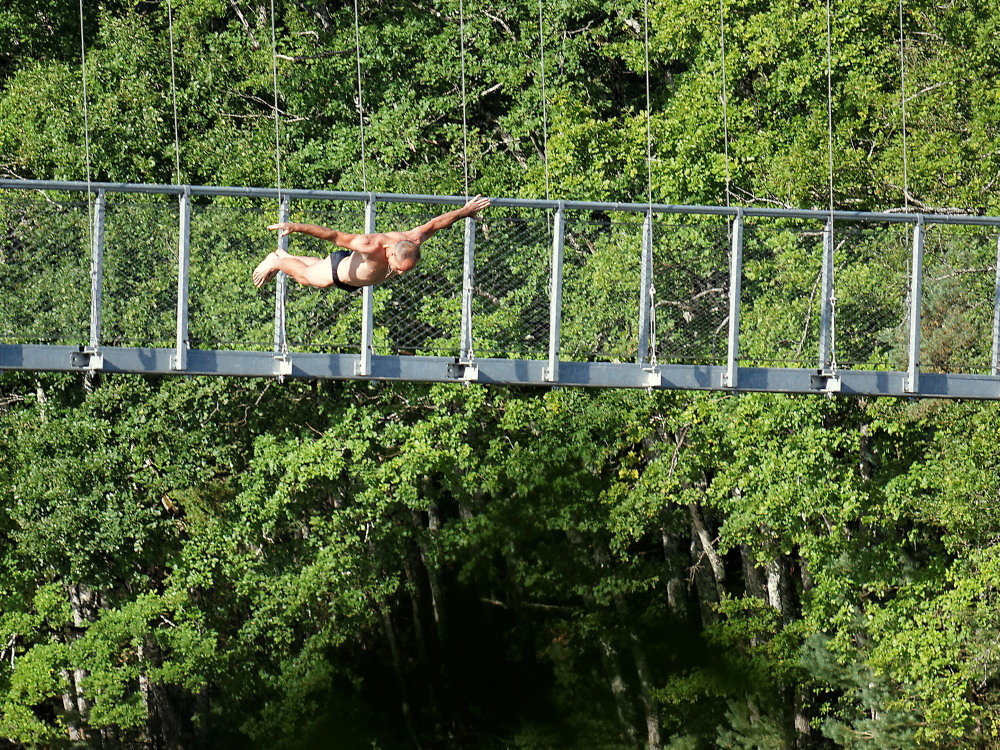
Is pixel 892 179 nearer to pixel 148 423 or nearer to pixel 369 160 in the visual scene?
pixel 369 160

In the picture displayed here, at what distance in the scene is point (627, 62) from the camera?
2217 centimetres

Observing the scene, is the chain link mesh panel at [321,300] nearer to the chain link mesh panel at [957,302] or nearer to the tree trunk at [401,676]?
the chain link mesh panel at [957,302]

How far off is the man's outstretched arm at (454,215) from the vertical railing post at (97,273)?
1895 mm

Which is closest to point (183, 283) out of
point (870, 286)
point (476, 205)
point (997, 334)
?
point (476, 205)

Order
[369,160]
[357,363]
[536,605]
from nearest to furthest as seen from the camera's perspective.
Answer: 1. [357,363]
2. [369,160]
3. [536,605]

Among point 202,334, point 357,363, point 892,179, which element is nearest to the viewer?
point 357,363

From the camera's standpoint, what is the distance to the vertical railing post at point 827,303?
13.4m

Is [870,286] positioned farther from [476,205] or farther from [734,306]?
[476,205]

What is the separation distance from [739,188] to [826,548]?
11.8ft

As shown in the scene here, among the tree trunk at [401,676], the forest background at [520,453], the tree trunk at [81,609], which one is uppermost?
the forest background at [520,453]

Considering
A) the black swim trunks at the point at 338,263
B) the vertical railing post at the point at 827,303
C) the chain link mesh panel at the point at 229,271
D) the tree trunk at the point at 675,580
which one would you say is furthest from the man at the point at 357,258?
the tree trunk at the point at 675,580

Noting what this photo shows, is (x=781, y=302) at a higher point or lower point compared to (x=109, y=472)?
higher

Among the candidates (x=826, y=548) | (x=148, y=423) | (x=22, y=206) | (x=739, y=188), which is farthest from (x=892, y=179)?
(x=22, y=206)

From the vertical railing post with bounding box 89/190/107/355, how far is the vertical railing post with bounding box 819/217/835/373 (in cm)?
450
